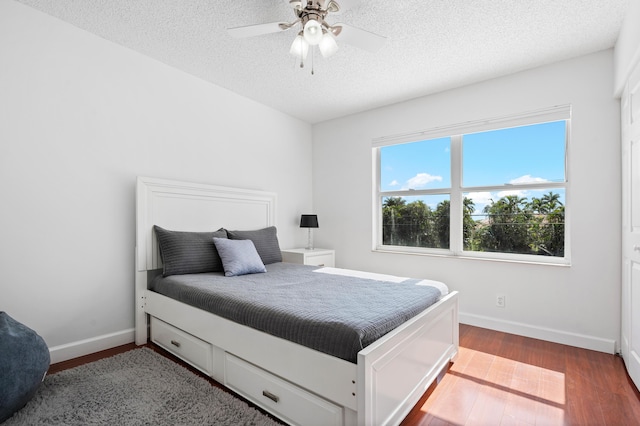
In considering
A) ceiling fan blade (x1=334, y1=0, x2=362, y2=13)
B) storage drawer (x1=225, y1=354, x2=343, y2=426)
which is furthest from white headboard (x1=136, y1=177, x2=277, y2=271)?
ceiling fan blade (x1=334, y1=0, x2=362, y2=13)

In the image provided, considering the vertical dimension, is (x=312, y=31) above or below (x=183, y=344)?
above

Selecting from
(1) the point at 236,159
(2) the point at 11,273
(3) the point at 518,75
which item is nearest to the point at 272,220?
(1) the point at 236,159

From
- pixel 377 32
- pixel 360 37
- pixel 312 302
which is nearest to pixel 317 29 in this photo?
pixel 360 37

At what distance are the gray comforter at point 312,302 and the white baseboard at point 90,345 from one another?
18.2 inches

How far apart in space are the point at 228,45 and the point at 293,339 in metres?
2.31

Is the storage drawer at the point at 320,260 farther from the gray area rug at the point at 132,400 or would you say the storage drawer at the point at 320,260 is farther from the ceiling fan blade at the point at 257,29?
the ceiling fan blade at the point at 257,29

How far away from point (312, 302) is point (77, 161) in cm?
208

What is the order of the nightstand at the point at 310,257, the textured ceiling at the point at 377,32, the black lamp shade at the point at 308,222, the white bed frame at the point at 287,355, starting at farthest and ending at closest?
the black lamp shade at the point at 308,222, the nightstand at the point at 310,257, the textured ceiling at the point at 377,32, the white bed frame at the point at 287,355

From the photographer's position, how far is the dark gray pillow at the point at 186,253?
2576 millimetres

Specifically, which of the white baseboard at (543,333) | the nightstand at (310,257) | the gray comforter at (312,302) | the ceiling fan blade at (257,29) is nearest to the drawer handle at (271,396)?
the gray comforter at (312,302)

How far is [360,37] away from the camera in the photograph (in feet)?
6.56

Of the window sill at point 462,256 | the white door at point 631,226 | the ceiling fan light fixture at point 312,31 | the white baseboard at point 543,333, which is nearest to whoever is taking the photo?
the ceiling fan light fixture at point 312,31

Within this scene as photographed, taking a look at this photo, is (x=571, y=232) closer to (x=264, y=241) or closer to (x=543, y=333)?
(x=543, y=333)

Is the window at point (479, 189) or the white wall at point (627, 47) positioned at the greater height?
the white wall at point (627, 47)
